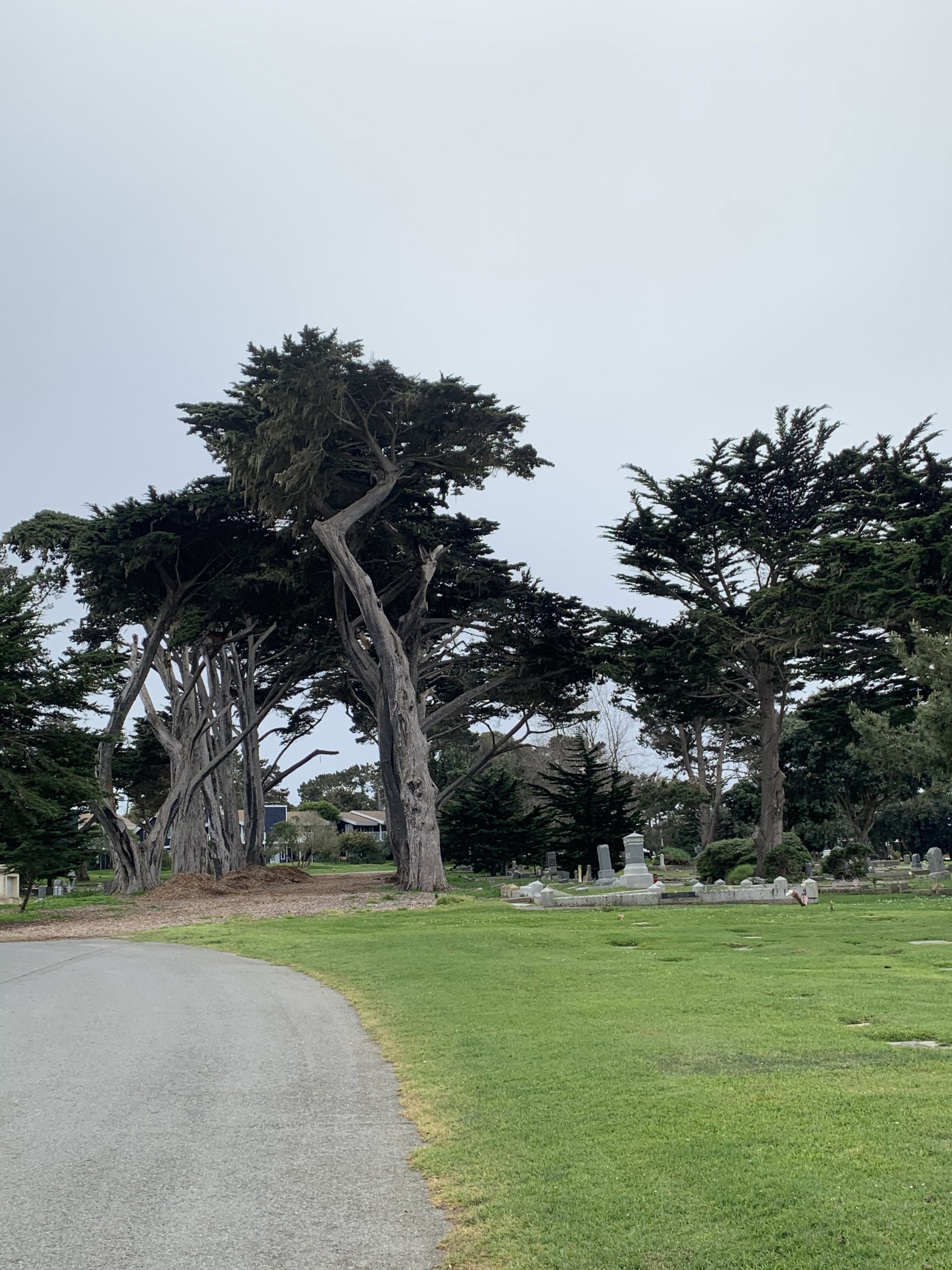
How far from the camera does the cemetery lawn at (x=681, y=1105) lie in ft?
12.1

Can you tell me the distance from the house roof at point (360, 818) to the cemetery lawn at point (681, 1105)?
262 feet

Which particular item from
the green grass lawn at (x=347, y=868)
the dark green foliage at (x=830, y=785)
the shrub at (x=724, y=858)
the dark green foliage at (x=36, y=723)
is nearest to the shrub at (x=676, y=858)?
the dark green foliage at (x=830, y=785)

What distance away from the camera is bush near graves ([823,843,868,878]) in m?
31.1

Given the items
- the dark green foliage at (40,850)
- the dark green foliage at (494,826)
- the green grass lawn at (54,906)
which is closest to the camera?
the dark green foliage at (40,850)

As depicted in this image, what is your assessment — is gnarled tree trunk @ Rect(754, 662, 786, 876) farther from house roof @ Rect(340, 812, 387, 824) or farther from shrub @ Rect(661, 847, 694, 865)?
house roof @ Rect(340, 812, 387, 824)

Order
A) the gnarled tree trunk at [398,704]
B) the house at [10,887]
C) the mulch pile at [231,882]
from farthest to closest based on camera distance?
the house at [10,887], the mulch pile at [231,882], the gnarled tree trunk at [398,704]

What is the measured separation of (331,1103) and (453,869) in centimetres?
5052

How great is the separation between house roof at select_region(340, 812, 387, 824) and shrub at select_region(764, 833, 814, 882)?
6271 cm

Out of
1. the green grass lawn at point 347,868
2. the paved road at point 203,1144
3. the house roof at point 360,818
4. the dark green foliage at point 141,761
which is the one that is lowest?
the green grass lawn at point 347,868

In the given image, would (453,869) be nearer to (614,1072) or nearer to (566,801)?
(566,801)

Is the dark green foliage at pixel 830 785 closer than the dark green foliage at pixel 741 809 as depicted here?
Yes

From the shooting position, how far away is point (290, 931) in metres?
19.4

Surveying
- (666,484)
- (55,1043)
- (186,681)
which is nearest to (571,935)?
(55,1043)

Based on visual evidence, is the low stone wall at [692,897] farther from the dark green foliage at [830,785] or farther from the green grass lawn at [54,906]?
the dark green foliage at [830,785]
